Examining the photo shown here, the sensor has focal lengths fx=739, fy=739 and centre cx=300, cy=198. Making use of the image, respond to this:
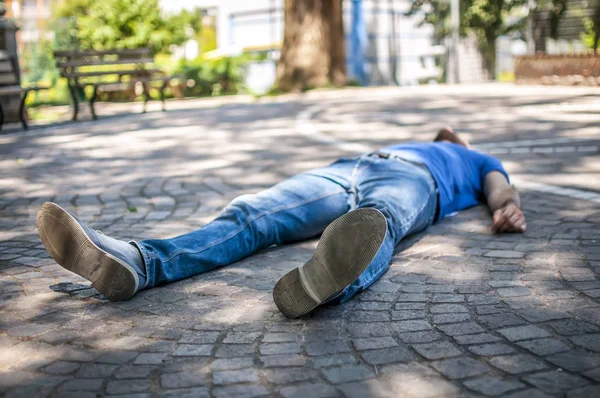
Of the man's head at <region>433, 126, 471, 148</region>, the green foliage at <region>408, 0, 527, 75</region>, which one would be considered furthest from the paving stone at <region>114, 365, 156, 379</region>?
the green foliage at <region>408, 0, 527, 75</region>

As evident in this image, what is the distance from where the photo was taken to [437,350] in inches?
107

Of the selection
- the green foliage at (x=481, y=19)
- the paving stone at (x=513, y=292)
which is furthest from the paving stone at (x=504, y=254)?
the green foliage at (x=481, y=19)

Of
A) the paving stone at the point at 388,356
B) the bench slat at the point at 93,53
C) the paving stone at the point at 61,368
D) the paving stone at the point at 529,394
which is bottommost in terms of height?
the paving stone at the point at 529,394

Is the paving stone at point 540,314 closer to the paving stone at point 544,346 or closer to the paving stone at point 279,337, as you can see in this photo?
the paving stone at point 544,346

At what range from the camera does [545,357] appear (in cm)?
260

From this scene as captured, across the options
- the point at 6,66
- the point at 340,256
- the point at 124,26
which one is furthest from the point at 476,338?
the point at 124,26

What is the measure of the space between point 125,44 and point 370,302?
28096 millimetres

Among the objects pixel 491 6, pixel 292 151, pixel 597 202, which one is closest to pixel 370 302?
pixel 597 202

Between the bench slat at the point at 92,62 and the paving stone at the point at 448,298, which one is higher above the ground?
the bench slat at the point at 92,62

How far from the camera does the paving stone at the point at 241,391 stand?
2393 mm

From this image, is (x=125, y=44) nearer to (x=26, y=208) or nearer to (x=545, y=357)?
(x=26, y=208)

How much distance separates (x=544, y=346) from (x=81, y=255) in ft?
6.32

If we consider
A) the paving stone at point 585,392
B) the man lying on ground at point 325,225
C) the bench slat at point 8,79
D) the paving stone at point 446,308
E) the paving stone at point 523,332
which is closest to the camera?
the paving stone at point 585,392

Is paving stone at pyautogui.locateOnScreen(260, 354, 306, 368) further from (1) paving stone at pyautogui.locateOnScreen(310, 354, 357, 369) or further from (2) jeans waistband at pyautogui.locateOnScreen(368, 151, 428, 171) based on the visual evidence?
(2) jeans waistband at pyautogui.locateOnScreen(368, 151, 428, 171)
